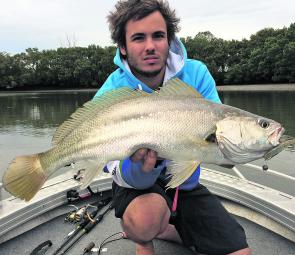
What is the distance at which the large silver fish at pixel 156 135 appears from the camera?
2.75m

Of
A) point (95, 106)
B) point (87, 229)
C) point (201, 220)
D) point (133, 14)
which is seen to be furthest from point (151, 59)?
point (87, 229)

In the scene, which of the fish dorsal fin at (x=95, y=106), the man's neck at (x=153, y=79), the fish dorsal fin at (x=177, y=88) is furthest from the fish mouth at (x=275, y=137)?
the man's neck at (x=153, y=79)

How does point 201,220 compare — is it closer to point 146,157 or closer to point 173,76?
point 146,157

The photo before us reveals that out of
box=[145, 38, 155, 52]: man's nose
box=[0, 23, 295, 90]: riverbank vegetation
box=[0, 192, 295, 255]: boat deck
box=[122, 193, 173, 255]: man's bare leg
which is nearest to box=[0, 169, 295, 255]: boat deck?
box=[0, 192, 295, 255]: boat deck

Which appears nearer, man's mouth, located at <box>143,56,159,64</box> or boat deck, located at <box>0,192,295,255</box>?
man's mouth, located at <box>143,56,159,64</box>

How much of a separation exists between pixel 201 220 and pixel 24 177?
187 cm

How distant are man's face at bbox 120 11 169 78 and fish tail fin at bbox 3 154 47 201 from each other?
1.39 meters

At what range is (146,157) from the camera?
3.10m

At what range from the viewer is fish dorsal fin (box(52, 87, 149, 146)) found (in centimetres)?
312

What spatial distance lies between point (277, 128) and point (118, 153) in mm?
1170

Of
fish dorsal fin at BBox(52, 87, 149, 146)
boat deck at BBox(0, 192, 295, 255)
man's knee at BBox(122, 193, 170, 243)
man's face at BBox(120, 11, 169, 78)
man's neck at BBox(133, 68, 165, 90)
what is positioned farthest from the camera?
boat deck at BBox(0, 192, 295, 255)

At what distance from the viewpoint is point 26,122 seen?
30703mm

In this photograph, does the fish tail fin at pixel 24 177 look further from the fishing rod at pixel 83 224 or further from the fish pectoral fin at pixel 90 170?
the fishing rod at pixel 83 224

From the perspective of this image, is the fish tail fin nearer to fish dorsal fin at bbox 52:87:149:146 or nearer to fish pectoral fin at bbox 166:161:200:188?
fish dorsal fin at bbox 52:87:149:146
